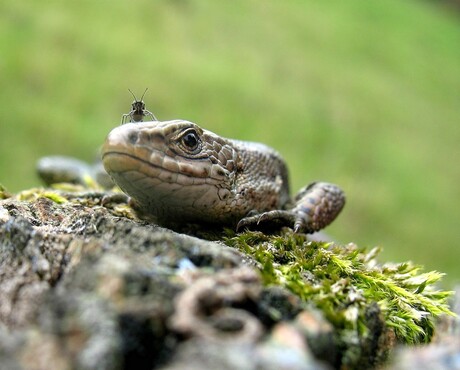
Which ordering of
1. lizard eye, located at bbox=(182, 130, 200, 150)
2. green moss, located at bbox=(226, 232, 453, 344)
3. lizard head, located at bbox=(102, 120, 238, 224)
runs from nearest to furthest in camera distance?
green moss, located at bbox=(226, 232, 453, 344) → lizard head, located at bbox=(102, 120, 238, 224) → lizard eye, located at bbox=(182, 130, 200, 150)

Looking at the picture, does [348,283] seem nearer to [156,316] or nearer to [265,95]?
[156,316]

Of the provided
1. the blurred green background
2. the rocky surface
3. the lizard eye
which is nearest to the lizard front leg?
the lizard eye

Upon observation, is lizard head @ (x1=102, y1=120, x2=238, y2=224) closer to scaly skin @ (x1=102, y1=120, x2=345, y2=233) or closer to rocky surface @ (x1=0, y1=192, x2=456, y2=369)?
scaly skin @ (x1=102, y1=120, x2=345, y2=233)

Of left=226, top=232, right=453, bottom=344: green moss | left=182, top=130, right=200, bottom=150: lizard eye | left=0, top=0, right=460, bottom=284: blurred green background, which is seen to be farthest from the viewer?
left=0, top=0, right=460, bottom=284: blurred green background

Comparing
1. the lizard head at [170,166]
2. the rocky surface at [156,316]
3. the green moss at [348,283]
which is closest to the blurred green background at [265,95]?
Result: the lizard head at [170,166]

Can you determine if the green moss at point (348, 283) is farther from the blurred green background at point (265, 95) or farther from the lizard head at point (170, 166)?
the blurred green background at point (265, 95)

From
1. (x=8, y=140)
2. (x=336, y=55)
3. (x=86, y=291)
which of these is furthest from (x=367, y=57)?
(x=86, y=291)
